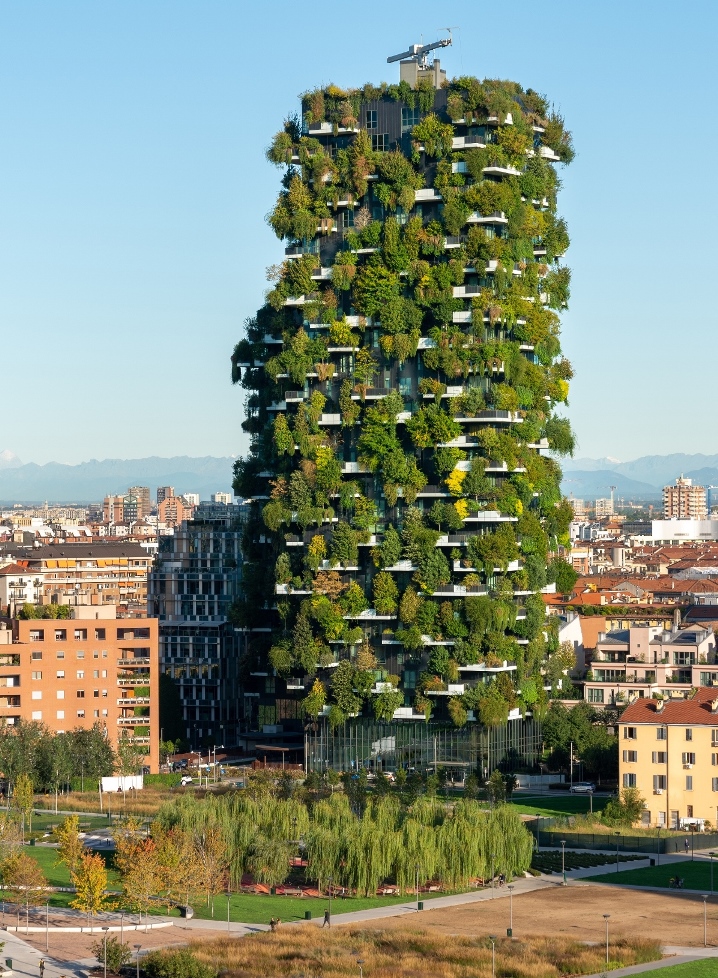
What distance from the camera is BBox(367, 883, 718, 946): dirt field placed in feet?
335

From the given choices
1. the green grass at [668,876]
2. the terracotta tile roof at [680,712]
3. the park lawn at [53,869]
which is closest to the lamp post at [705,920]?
the green grass at [668,876]

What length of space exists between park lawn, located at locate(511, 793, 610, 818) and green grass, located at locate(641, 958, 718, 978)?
39.2 m

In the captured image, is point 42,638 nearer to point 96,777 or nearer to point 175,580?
point 96,777

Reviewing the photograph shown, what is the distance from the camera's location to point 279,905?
109312mm

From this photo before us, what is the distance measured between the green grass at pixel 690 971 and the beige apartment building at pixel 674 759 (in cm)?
3494

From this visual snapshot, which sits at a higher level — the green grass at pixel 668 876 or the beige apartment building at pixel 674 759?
the beige apartment building at pixel 674 759

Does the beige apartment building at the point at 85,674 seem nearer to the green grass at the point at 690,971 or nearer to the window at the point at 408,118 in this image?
the window at the point at 408,118

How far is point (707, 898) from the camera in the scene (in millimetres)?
110500

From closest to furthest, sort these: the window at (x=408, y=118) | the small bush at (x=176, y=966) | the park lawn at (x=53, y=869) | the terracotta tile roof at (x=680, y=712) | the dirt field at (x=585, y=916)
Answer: the small bush at (x=176, y=966) → the dirt field at (x=585, y=916) → the park lawn at (x=53, y=869) → the terracotta tile roof at (x=680, y=712) → the window at (x=408, y=118)

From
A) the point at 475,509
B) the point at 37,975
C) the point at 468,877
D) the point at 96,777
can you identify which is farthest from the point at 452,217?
the point at 37,975

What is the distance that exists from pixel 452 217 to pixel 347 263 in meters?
7.78

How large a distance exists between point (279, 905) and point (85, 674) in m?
48.9

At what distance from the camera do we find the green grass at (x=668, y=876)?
11512cm

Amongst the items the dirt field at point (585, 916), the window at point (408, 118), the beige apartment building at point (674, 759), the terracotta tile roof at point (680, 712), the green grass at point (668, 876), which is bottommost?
the dirt field at point (585, 916)
